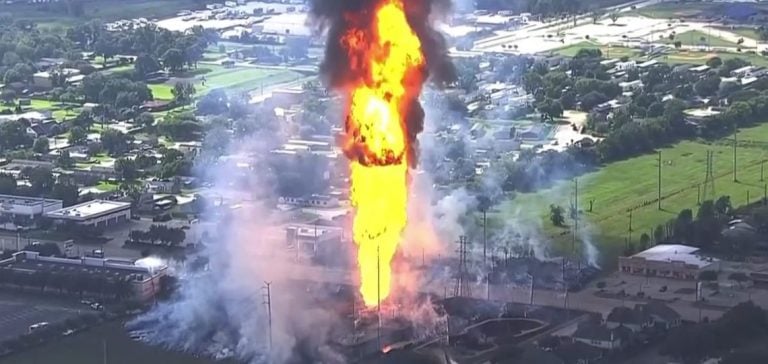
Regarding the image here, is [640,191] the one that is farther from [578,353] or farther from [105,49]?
[105,49]

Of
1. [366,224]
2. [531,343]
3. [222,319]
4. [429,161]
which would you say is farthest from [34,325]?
[429,161]

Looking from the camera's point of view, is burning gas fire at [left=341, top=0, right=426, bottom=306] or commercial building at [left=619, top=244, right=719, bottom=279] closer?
burning gas fire at [left=341, top=0, right=426, bottom=306]

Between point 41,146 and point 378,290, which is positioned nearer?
point 378,290

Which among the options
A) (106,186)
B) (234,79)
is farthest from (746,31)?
(106,186)

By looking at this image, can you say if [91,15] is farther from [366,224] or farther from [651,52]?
[366,224]

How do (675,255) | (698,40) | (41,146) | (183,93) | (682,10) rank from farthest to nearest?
1. (682,10)
2. (698,40)
3. (183,93)
4. (41,146)
5. (675,255)

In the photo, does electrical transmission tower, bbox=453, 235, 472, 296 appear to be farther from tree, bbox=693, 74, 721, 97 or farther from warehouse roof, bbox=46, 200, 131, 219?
tree, bbox=693, 74, 721, 97

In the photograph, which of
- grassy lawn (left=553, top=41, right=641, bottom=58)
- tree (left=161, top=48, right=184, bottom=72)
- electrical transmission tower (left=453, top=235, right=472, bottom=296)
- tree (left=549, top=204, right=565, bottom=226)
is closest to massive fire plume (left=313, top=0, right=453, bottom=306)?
electrical transmission tower (left=453, top=235, right=472, bottom=296)
